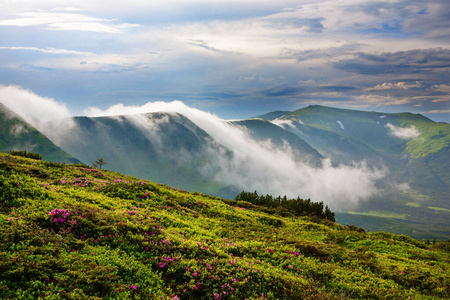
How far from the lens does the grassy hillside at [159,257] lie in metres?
12.1

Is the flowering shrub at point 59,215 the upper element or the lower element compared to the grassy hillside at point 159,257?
upper

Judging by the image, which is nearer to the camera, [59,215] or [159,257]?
[159,257]

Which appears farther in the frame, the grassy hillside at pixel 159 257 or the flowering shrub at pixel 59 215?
the flowering shrub at pixel 59 215

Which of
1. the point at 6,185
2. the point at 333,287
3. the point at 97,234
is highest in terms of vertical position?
the point at 6,185

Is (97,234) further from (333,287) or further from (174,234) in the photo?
(333,287)

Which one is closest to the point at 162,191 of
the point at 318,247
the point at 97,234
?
the point at 97,234

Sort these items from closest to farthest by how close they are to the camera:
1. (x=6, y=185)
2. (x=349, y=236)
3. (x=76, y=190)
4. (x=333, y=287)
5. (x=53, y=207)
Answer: (x=333, y=287), (x=53, y=207), (x=6, y=185), (x=76, y=190), (x=349, y=236)

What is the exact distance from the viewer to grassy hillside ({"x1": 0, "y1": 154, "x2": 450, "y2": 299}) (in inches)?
476

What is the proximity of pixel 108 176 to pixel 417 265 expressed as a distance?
32.2m

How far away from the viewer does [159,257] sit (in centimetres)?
1518

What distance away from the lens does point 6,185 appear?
18953 millimetres

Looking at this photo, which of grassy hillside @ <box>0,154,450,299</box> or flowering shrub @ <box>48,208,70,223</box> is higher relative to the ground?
flowering shrub @ <box>48,208,70,223</box>

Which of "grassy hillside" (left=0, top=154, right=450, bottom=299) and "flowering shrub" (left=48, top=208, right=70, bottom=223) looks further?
"flowering shrub" (left=48, top=208, right=70, bottom=223)

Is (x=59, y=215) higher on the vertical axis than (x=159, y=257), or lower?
higher
